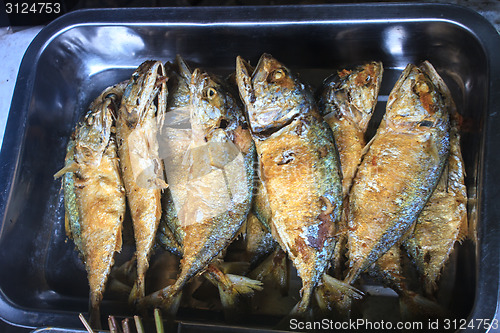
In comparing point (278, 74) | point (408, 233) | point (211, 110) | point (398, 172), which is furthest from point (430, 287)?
point (211, 110)

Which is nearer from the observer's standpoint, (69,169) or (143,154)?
(143,154)

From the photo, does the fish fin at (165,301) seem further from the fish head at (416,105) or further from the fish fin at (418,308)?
the fish head at (416,105)

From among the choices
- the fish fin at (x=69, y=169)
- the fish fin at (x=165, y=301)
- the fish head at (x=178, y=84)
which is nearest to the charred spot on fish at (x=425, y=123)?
the fish head at (x=178, y=84)

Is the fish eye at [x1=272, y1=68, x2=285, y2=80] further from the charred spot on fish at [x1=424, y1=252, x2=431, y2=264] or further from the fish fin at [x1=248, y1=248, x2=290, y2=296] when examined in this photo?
the charred spot on fish at [x1=424, y1=252, x2=431, y2=264]

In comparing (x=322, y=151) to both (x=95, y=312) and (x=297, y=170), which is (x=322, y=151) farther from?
(x=95, y=312)

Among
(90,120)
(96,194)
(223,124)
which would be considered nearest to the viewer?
(223,124)

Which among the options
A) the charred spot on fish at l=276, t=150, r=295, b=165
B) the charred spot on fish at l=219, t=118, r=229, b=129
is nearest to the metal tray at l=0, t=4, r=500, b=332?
the charred spot on fish at l=219, t=118, r=229, b=129
